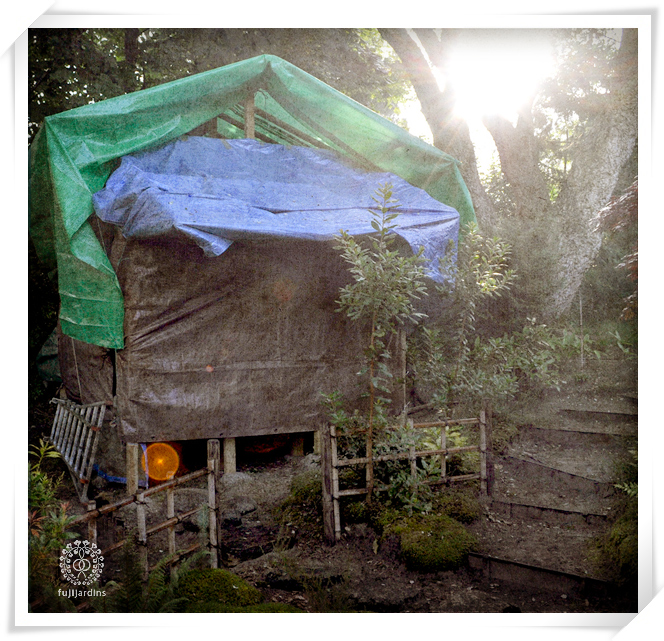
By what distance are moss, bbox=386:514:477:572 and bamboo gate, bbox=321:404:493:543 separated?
0.24m

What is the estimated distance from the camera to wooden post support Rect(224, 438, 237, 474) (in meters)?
3.77

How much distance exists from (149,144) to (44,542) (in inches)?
98.3

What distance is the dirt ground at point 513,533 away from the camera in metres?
2.76

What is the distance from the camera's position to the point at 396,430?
3123mm

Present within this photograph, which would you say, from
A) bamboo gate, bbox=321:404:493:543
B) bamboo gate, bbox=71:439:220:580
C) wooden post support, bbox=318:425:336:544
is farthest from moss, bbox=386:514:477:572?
bamboo gate, bbox=71:439:220:580

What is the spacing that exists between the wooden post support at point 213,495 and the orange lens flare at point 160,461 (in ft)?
2.97

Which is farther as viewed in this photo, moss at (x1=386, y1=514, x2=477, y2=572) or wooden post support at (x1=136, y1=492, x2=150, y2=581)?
moss at (x1=386, y1=514, x2=477, y2=572)

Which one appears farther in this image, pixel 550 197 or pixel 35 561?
pixel 550 197

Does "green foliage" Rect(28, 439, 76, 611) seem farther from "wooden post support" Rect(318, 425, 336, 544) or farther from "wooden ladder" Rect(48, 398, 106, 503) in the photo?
"wooden post support" Rect(318, 425, 336, 544)

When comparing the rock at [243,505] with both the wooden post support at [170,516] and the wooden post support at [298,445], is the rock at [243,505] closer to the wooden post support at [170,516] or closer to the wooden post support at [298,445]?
the wooden post support at [170,516]
